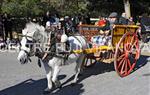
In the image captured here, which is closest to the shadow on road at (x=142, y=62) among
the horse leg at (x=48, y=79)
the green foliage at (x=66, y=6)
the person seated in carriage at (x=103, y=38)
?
the person seated in carriage at (x=103, y=38)

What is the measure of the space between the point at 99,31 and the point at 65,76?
5.44ft

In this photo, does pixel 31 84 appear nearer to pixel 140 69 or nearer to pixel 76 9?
pixel 140 69

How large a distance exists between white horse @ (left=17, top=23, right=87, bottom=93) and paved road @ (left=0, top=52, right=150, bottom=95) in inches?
14.1

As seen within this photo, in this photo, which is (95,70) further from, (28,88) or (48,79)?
(48,79)

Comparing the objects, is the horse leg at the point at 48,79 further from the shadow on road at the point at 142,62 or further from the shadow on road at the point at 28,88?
the shadow on road at the point at 142,62

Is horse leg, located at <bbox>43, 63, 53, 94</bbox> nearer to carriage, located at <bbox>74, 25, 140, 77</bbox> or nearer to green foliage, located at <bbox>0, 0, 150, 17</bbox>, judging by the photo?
carriage, located at <bbox>74, 25, 140, 77</bbox>

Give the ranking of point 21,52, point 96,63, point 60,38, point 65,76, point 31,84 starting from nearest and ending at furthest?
point 21,52 < point 60,38 < point 31,84 < point 65,76 < point 96,63

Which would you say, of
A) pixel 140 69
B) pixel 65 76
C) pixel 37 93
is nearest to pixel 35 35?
pixel 37 93

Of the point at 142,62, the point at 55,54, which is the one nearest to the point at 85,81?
the point at 55,54

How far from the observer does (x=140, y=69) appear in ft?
35.8

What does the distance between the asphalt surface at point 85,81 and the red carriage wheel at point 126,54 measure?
0.20 meters

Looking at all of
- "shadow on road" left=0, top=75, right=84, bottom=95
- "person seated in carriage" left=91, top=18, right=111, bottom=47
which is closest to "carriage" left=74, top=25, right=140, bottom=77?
"person seated in carriage" left=91, top=18, right=111, bottom=47

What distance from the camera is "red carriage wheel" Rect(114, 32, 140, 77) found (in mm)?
9562

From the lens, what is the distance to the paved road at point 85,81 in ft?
27.8
